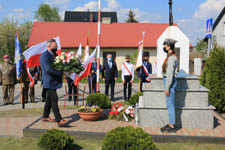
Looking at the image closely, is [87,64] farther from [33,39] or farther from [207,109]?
[33,39]

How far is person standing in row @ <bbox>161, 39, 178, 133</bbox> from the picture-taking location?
17.3ft

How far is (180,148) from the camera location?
4.88 metres

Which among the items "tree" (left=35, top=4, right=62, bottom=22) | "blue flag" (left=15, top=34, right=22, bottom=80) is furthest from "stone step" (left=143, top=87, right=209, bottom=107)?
"tree" (left=35, top=4, right=62, bottom=22)

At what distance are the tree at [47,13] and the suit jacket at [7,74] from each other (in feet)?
188

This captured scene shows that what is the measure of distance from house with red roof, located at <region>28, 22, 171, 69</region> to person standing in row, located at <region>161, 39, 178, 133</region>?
22.0m

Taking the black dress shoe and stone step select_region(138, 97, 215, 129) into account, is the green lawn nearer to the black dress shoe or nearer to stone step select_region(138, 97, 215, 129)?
the black dress shoe

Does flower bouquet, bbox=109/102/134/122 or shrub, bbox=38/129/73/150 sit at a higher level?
flower bouquet, bbox=109/102/134/122

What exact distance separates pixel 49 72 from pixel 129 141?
2.72 m

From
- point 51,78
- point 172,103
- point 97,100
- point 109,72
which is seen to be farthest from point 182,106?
point 109,72

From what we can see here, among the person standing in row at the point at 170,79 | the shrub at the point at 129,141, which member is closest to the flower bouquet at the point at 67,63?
the person standing in row at the point at 170,79

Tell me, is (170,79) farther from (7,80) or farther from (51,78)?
(7,80)

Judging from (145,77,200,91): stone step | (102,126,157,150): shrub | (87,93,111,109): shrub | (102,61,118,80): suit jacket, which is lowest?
(102,126,157,150): shrub

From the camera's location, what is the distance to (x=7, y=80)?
408 inches

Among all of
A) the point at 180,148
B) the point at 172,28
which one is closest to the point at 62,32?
the point at 172,28
